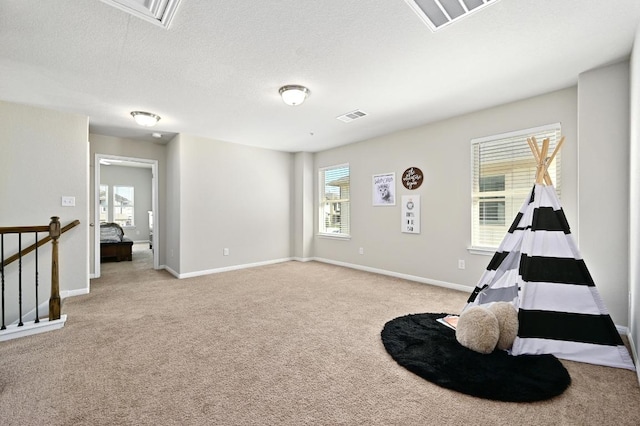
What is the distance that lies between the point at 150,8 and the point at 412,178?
3.91 metres

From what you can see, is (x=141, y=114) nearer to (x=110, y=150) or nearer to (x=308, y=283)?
(x=110, y=150)

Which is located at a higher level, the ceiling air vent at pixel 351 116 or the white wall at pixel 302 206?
the ceiling air vent at pixel 351 116

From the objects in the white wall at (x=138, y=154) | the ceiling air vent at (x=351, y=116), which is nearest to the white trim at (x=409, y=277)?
the ceiling air vent at (x=351, y=116)

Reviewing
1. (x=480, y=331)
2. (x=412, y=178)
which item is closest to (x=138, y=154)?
(x=412, y=178)

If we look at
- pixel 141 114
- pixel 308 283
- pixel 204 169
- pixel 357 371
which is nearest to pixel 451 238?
pixel 308 283

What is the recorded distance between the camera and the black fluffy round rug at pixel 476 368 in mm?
1779

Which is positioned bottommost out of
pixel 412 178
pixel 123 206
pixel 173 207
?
pixel 173 207

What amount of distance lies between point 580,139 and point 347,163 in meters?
3.67

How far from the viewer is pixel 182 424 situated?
1.54m

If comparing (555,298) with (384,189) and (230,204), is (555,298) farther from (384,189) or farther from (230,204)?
(230,204)

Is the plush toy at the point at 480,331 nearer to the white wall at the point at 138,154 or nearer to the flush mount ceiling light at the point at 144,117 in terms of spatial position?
the flush mount ceiling light at the point at 144,117

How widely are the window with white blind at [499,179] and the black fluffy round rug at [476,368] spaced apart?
1.90 meters

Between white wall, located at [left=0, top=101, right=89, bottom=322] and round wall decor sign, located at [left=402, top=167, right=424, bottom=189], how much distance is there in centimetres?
483

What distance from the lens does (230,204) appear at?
221 inches
